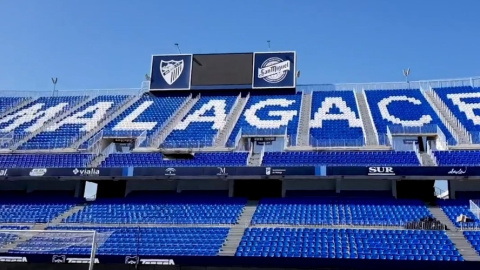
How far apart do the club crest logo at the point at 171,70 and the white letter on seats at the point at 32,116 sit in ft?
29.4

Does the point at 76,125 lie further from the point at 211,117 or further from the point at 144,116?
the point at 211,117

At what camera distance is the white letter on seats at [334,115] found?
32500 mm

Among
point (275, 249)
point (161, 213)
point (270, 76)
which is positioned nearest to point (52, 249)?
point (161, 213)

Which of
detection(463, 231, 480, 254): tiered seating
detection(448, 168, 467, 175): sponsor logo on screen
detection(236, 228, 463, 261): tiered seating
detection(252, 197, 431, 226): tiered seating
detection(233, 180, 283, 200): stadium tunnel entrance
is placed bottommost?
detection(236, 228, 463, 261): tiered seating

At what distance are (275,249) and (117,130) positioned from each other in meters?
17.7

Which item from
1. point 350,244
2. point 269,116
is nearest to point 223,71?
point 269,116

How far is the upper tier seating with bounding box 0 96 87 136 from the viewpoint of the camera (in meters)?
35.6

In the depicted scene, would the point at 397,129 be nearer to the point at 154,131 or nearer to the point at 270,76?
the point at 270,76

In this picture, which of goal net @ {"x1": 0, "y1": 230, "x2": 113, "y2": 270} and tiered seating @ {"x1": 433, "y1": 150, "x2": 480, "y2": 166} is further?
tiered seating @ {"x1": 433, "y1": 150, "x2": 480, "y2": 166}

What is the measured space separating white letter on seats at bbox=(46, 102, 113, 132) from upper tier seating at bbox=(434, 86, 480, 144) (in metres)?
26.0

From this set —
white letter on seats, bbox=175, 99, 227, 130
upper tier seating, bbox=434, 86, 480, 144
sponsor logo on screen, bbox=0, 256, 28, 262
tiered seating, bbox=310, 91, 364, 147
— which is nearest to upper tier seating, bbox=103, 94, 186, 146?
white letter on seats, bbox=175, 99, 227, 130

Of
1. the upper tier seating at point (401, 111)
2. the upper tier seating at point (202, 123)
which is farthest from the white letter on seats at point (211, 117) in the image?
the upper tier seating at point (401, 111)

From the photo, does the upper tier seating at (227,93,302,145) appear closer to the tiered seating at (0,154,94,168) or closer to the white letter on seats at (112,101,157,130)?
the white letter on seats at (112,101,157,130)

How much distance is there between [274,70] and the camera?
3834cm
